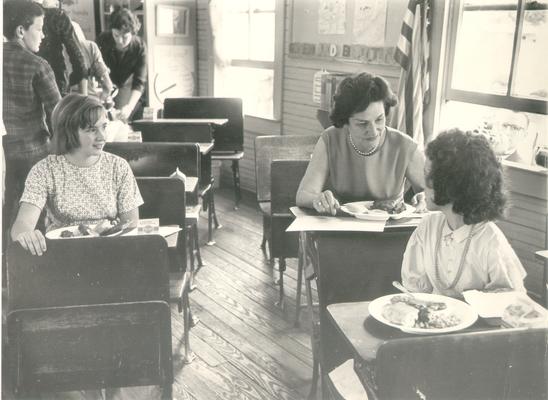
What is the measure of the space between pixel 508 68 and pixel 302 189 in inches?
69.4

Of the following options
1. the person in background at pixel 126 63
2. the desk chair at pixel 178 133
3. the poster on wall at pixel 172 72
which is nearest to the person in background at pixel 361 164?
the desk chair at pixel 178 133

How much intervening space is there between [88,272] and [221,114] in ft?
12.0

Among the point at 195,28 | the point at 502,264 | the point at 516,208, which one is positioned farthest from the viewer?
the point at 195,28

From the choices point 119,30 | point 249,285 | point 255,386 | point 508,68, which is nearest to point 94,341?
point 255,386

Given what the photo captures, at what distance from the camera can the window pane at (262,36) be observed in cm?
596

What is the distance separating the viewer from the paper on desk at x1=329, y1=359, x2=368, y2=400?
1731 millimetres

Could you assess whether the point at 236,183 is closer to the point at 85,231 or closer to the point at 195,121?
the point at 195,121

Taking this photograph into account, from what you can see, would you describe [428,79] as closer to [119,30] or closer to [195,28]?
[119,30]

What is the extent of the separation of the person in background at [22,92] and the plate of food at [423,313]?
8.10 ft

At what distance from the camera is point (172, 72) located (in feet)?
21.4

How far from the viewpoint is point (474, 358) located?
1.32m

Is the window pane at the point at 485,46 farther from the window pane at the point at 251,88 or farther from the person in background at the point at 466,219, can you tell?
the window pane at the point at 251,88

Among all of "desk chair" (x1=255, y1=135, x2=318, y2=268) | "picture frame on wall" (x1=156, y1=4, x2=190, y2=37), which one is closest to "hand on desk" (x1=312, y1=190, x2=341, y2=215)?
"desk chair" (x1=255, y1=135, x2=318, y2=268)

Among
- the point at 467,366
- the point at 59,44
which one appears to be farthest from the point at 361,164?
the point at 59,44
